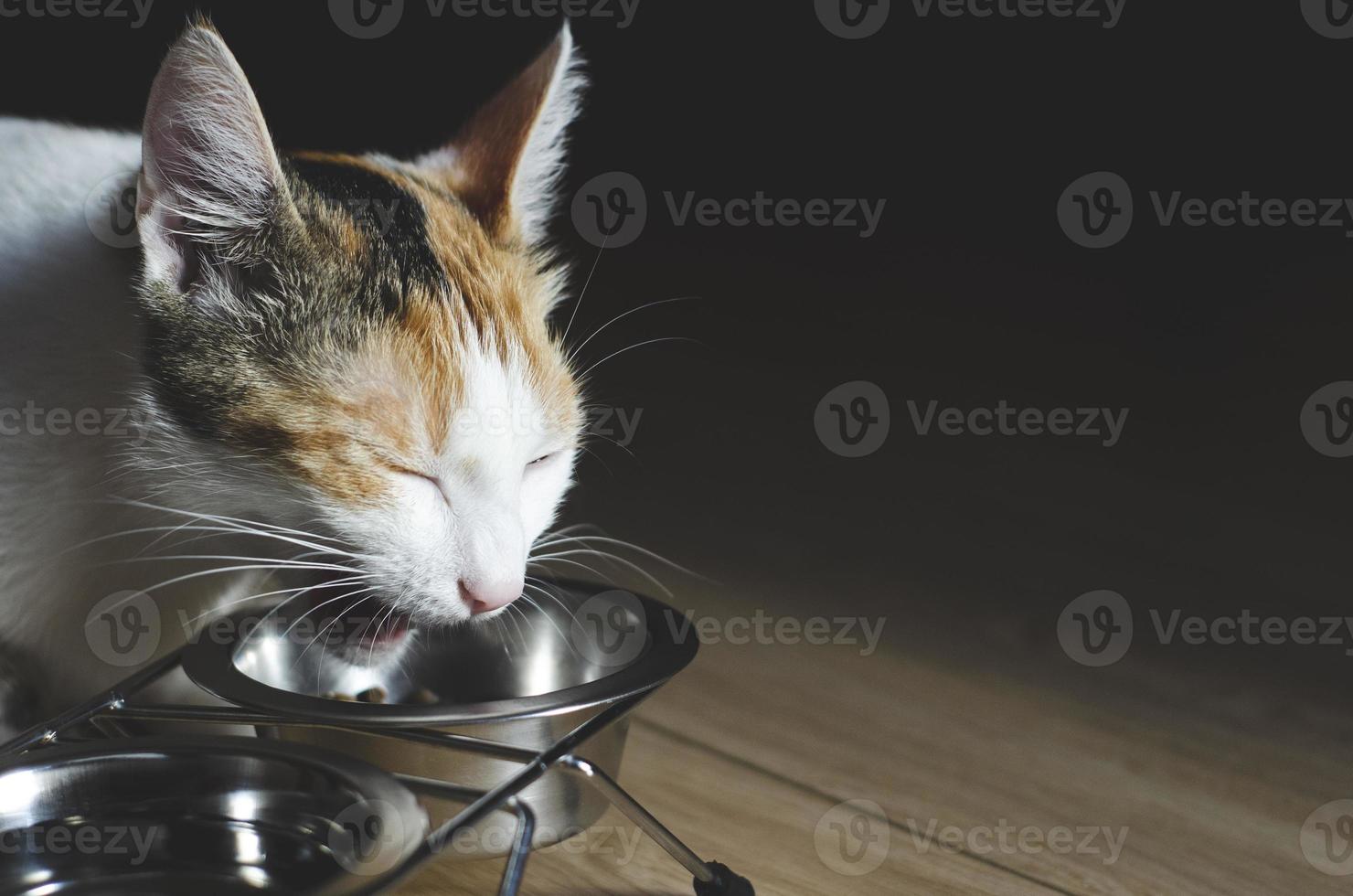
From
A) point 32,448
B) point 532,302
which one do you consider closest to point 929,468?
point 532,302

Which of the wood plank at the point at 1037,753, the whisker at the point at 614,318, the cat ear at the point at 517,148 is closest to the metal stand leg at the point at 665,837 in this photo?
the wood plank at the point at 1037,753

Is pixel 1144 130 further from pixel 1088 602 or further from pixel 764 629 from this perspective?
pixel 764 629

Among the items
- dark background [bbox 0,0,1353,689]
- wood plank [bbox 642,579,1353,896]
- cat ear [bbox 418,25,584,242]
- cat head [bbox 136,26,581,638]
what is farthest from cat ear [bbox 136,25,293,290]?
dark background [bbox 0,0,1353,689]

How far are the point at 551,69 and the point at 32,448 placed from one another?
0.49 metres

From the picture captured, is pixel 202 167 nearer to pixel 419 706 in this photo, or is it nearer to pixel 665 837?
pixel 419 706

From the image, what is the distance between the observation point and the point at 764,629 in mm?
1311

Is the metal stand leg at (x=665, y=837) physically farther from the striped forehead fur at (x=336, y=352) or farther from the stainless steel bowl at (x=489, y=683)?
the striped forehead fur at (x=336, y=352)

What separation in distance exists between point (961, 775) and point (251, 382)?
26.2 inches

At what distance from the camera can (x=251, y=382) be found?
2.52 feet

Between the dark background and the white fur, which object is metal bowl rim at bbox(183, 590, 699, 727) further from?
the dark background

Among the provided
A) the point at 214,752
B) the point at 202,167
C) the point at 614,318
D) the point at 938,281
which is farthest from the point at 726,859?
the point at 938,281

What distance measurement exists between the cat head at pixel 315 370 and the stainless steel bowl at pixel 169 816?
0.50 feet

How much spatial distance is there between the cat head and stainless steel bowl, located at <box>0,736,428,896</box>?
6.0 inches

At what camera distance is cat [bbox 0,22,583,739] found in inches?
29.5
